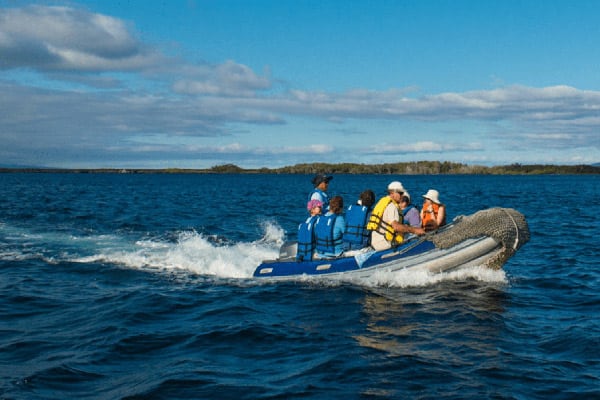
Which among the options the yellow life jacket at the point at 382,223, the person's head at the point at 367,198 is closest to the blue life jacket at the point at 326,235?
the person's head at the point at 367,198

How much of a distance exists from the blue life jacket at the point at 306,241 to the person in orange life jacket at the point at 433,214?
2.63 metres

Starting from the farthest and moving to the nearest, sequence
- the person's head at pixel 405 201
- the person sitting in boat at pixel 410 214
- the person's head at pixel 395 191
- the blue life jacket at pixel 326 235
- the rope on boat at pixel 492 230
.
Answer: the person sitting in boat at pixel 410 214, the person's head at pixel 405 201, the blue life jacket at pixel 326 235, the person's head at pixel 395 191, the rope on boat at pixel 492 230

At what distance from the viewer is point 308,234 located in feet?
40.8

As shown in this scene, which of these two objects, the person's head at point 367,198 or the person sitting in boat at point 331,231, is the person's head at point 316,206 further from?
the person's head at point 367,198

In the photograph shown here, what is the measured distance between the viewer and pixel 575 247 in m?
18.7

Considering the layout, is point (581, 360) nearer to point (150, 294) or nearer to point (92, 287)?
point (150, 294)

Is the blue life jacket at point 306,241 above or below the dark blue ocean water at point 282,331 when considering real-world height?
above

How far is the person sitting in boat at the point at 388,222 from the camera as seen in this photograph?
1192 centimetres

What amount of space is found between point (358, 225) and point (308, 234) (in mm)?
1115

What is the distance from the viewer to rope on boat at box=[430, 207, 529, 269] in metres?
11.6

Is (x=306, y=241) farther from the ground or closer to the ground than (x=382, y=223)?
closer to the ground

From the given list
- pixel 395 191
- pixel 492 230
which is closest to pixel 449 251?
pixel 492 230

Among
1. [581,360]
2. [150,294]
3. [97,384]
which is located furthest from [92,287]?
[581,360]

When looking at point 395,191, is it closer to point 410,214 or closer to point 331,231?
point 410,214
